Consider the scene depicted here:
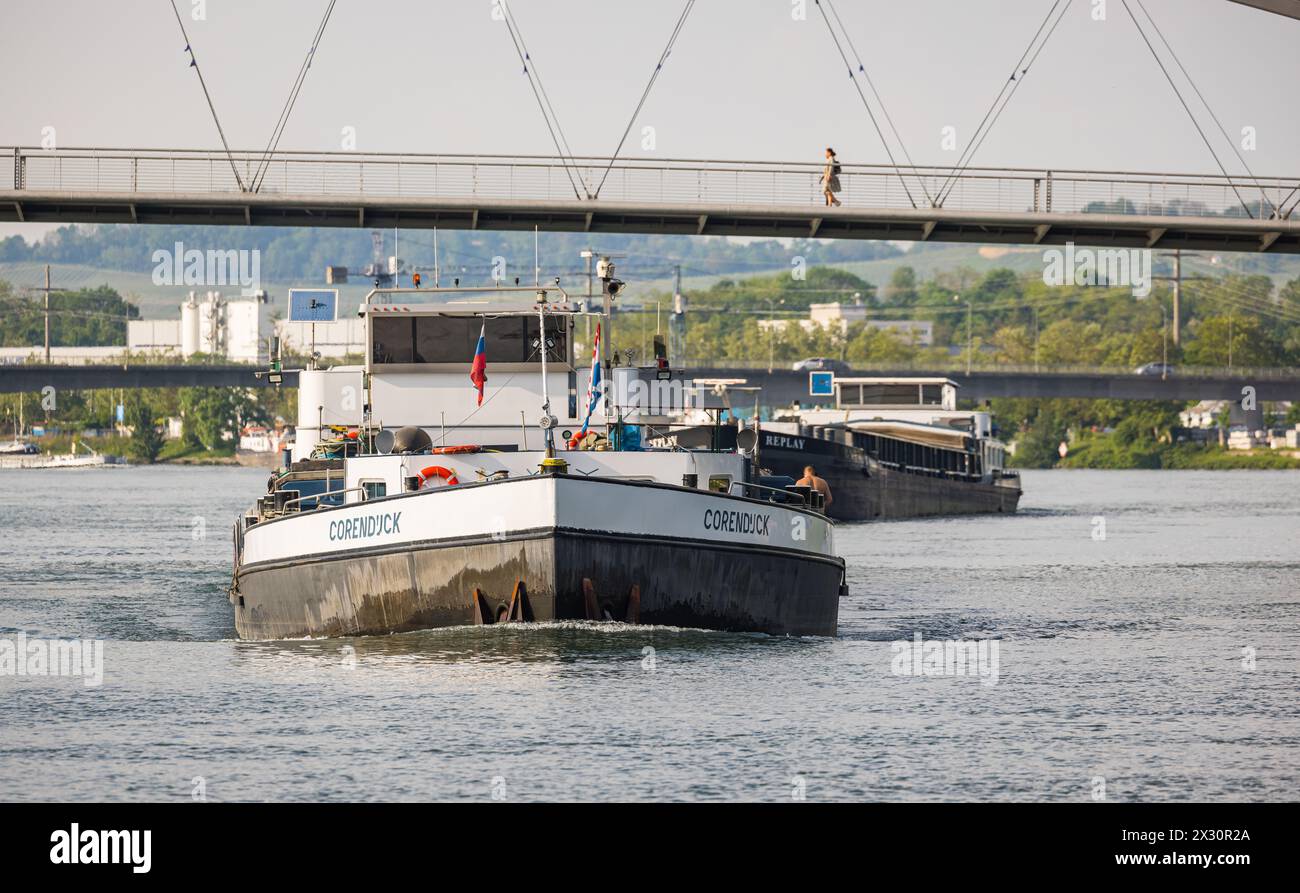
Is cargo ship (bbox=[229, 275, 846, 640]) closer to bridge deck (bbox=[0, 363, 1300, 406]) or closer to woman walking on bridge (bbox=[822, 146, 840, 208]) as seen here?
woman walking on bridge (bbox=[822, 146, 840, 208])

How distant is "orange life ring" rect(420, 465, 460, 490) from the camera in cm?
2467

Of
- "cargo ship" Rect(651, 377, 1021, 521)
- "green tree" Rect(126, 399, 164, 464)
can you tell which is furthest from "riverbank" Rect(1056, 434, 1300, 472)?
"green tree" Rect(126, 399, 164, 464)

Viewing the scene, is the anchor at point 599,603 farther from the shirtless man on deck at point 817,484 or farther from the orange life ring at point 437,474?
the shirtless man on deck at point 817,484

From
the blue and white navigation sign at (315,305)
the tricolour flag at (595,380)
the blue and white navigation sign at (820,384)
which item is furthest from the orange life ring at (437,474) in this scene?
the blue and white navigation sign at (820,384)

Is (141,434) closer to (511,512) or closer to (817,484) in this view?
(817,484)

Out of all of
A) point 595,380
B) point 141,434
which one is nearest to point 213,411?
point 141,434

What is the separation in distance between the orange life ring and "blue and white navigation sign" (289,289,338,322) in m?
8.62

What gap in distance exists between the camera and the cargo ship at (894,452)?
66.5 metres

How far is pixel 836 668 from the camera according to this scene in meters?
23.5

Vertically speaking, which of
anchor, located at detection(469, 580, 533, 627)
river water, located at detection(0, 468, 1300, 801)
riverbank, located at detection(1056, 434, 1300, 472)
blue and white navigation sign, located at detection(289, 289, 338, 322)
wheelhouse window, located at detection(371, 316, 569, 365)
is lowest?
riverbank, located at detection(1056, 434, 1300, 472)

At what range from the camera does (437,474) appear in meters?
24.8

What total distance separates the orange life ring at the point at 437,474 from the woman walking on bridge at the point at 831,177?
100 ft
